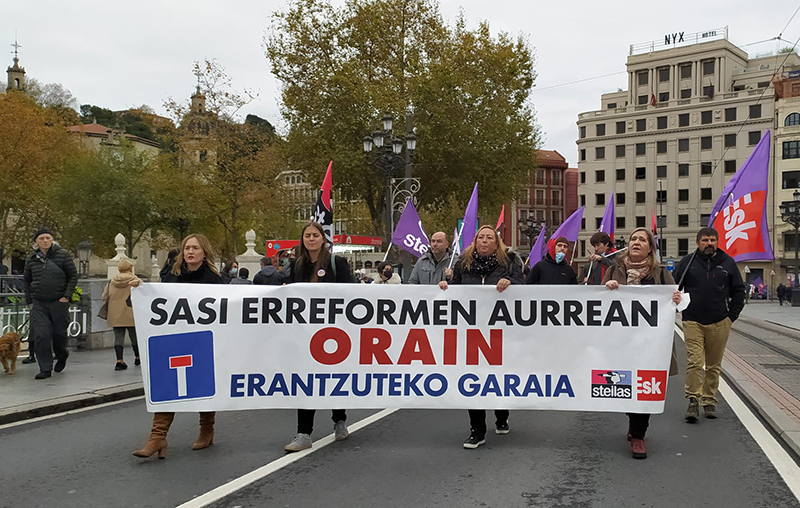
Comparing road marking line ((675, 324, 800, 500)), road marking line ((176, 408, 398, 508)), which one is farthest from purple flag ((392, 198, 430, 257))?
road marking line ((176, 408, 398, 508))

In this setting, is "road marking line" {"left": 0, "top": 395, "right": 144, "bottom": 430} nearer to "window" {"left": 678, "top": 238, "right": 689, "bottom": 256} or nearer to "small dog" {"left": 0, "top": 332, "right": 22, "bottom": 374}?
"small dog" {"left": 0, "top": 332, "right": 22, "bottom": 374}

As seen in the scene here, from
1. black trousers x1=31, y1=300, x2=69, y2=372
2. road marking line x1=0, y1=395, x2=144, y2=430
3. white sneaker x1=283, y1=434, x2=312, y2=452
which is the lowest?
road marking line x1=0, y1=395, x2=144, y2=430

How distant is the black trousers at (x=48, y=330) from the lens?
373 inches

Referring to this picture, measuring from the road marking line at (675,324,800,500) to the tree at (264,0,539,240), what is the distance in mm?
25778

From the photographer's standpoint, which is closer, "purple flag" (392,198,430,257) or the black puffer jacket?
the black puffer jacket

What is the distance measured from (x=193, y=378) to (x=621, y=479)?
3.23m

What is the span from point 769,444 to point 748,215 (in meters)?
2.77

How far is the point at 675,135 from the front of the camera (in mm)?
77000

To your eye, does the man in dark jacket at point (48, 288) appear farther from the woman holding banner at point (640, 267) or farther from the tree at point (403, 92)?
the tree at point (403, 92)

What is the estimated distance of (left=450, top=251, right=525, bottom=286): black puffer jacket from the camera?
629cm

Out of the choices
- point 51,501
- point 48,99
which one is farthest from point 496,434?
point 48,99

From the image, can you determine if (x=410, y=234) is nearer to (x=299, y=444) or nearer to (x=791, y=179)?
(x=299, y=444)

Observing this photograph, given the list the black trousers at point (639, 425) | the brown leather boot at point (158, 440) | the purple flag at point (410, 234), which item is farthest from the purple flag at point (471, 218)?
the brown leather boot at point (158, 440)

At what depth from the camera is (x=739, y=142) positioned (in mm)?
72812
